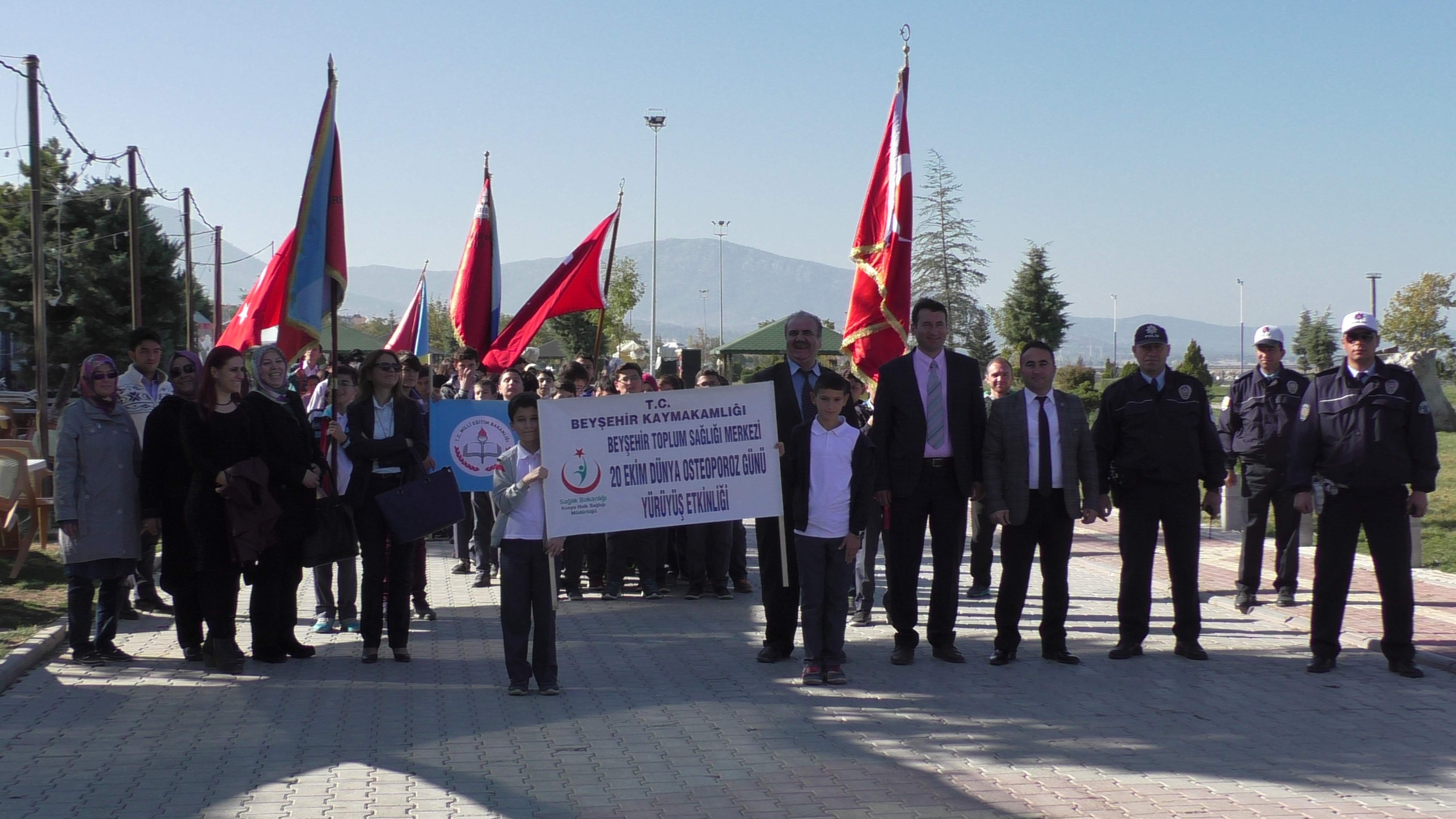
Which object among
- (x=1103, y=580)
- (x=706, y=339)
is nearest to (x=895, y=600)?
(x=1103, y=580)

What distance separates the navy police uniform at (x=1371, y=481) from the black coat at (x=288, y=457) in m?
6.31

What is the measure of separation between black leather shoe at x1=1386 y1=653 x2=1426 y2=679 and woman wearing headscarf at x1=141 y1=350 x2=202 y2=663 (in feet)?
24.1

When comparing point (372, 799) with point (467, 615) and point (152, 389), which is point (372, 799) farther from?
point (152, 389)

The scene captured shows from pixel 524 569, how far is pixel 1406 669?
524cm

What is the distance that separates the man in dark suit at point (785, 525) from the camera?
322 inches

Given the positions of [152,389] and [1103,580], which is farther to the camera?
[1103,580]

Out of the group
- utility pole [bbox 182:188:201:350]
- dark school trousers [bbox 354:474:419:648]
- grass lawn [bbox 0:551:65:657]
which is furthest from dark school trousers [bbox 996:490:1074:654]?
utility pole [bbox 182:188:201:350]

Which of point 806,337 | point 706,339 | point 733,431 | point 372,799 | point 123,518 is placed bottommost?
point 372,799

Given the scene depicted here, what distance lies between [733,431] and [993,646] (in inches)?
96.4

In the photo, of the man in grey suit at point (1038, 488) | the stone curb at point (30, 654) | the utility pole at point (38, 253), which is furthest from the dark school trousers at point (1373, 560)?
the utility pole at point (38, 253)

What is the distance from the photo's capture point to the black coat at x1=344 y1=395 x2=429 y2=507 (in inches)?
330

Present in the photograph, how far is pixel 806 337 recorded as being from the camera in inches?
318

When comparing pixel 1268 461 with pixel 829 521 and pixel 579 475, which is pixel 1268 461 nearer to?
pixel 829 521

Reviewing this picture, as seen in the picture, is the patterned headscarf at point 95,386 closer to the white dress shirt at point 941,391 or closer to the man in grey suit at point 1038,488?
the white dress shirt at point 941,391
